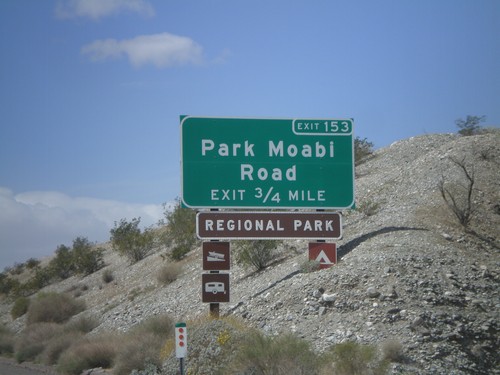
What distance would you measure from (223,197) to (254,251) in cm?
635

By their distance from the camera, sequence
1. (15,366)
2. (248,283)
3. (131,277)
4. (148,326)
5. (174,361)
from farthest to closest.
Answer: (131,277), (15,366), (248,283), (148,326), (174,361)

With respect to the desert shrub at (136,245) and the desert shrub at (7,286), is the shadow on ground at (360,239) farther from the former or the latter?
the desert shrub at (7,286)

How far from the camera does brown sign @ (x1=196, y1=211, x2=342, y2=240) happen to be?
1855 cm

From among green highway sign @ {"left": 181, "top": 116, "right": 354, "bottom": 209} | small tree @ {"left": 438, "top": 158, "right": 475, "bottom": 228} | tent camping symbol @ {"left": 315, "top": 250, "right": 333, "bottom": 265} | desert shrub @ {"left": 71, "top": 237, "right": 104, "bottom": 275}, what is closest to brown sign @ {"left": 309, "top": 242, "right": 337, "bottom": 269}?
tent camping symbol @ {"left": 315, "top": 250, "right": 333, "bottom": 265}

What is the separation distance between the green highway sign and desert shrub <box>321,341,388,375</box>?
683 centimetres

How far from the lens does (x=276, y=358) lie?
40.1 feet

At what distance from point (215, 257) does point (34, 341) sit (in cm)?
1229

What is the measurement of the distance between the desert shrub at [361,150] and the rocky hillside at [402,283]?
762 cm

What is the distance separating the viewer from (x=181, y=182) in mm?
18656

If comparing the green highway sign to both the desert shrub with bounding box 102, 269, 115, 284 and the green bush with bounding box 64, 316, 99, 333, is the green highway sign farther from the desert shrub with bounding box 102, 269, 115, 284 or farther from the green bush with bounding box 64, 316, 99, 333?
the desert shrub with bounding box 102, 269, 115, 284

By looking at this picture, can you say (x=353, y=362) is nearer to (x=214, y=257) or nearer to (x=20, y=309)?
(x=214, y=257)

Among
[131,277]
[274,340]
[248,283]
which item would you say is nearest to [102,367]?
[248,283]

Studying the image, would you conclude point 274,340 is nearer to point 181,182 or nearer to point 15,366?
point 181,182

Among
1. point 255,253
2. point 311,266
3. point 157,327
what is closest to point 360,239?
point 311,266
